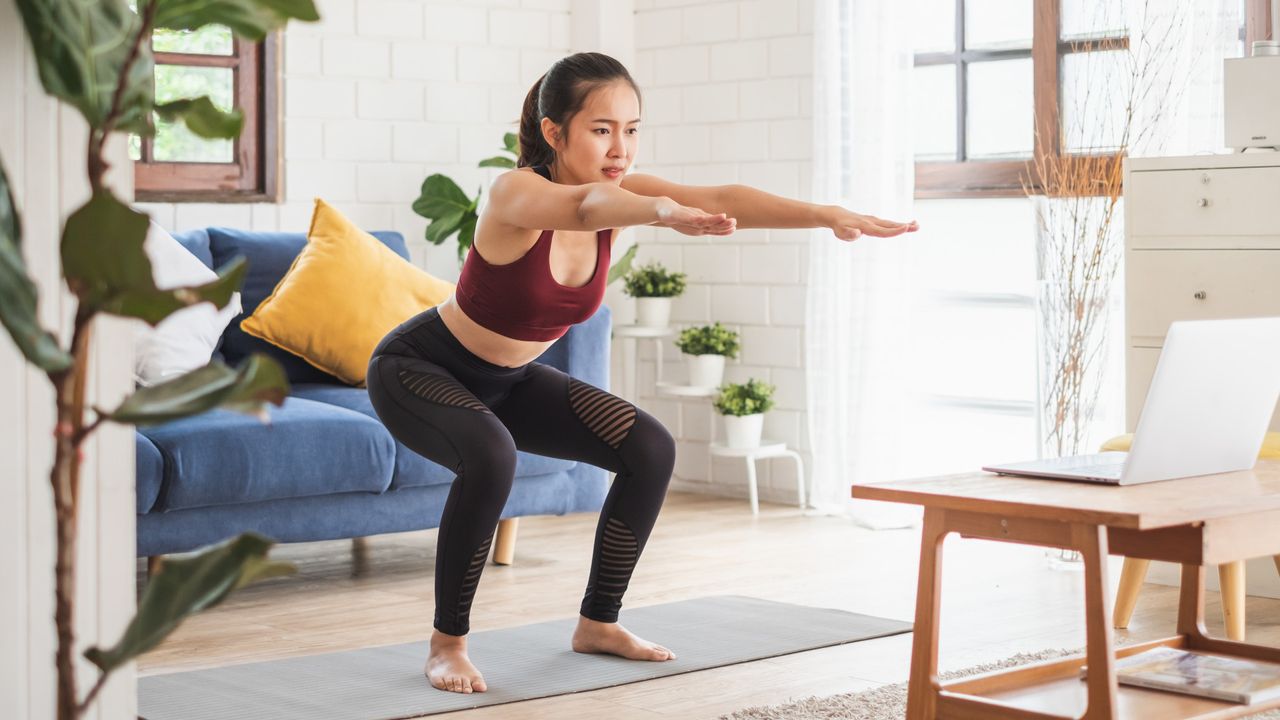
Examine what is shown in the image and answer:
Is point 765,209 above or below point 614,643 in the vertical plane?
above

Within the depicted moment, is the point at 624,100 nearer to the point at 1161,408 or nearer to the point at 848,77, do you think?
the point at 1161,408

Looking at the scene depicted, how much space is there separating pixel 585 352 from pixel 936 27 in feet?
5.61

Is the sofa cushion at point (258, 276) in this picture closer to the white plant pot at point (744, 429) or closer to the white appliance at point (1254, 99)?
the white plant pot at point (744, 429)

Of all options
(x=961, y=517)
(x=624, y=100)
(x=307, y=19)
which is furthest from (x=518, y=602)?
(x=307, y=19)

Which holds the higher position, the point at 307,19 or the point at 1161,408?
the point at 307,19

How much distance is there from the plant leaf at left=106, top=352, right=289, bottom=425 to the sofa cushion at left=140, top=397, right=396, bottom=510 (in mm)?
2397

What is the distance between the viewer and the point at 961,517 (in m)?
2.09

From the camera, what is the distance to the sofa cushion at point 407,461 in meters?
3.76

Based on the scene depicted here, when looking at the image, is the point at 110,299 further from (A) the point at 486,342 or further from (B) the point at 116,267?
(A) the point at 486,342

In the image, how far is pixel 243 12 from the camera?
1.08m

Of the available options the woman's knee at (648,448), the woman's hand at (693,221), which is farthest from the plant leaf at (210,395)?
the woman's knee at (648,448)

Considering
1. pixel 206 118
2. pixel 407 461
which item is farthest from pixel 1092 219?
pixel 206 118

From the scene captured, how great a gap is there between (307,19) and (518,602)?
2.70 meters

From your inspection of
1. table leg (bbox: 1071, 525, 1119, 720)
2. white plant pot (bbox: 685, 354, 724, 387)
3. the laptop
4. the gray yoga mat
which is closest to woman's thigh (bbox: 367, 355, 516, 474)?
the gray yoga mat
